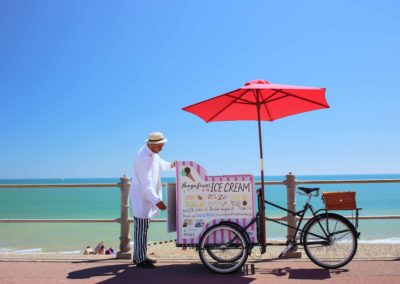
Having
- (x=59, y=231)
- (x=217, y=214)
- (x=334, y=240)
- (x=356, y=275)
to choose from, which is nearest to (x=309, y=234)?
(x=334, y=240)

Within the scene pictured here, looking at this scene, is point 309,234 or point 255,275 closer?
point 255,275

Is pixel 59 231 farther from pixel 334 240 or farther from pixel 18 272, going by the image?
pixel 334 240

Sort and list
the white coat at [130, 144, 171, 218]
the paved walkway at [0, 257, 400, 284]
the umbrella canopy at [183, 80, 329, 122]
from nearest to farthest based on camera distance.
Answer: the paved walkway at [0, 257, 400, 284] < the white coat at [130, 144, 171, 218] < the umbrella canopy at [183, 80, 329, 122]

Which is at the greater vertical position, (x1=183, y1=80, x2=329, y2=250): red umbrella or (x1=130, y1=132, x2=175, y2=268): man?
(x1=183, y1=80, x2=329, y2=250): red umbrella

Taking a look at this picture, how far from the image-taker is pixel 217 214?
17.1 ft

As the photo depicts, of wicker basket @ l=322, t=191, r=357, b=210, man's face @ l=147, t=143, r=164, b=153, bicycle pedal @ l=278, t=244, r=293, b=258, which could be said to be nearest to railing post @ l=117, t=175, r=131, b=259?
man's face @ l=147, t=143, r=164, b=153

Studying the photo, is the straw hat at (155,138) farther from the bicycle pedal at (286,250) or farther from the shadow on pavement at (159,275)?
the bicycle pedal at (286,250)

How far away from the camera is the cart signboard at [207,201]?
17.0 ft

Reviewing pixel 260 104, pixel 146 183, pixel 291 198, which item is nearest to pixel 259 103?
pixel 260 104

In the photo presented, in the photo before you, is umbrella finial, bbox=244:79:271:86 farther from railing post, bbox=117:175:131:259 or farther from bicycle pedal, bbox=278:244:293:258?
railing post, bbox=117:175:131:259

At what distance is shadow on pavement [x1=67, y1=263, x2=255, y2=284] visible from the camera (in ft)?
15.5

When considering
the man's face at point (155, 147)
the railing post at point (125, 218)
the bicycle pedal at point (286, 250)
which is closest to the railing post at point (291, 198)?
the bicycle pedal at point (286, 250)

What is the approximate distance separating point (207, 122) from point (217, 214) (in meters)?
1.61

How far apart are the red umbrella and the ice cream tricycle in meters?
0.21
